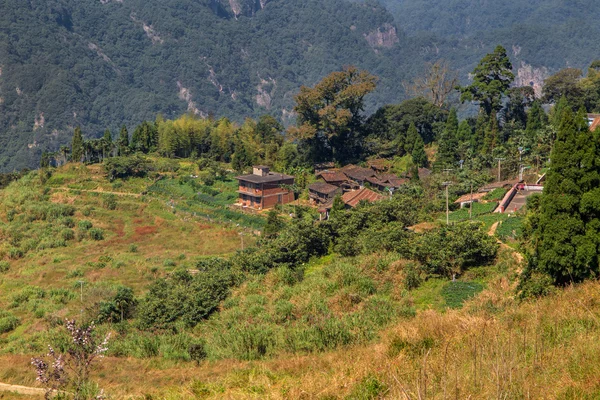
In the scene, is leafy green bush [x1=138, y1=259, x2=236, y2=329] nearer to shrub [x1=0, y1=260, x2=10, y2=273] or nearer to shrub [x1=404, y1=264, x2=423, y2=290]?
shrub [x1=404, y1=264, x2=423, y2=290]

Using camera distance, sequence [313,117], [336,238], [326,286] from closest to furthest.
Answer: [326,286] → [336,238] → [313,117]

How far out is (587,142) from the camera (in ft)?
50.2

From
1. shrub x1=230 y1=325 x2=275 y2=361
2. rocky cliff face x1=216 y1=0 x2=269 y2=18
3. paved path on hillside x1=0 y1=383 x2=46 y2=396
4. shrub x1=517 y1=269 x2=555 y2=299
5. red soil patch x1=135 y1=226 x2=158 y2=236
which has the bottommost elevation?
red soil patch x1=135 y1=226 x2=158 y2=236

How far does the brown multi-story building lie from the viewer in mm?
46188

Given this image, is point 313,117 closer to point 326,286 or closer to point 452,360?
point 326,286

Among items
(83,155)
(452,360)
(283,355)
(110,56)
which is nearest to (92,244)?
(83,155)

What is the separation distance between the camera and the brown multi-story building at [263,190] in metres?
46.2

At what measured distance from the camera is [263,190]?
46.2m

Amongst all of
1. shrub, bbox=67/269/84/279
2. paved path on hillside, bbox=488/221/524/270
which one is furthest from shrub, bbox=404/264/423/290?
shrub, bbox=67/269/84/279

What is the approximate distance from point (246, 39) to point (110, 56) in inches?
1609

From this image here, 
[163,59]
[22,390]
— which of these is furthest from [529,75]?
[22,390]

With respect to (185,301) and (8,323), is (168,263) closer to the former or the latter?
(8,323)

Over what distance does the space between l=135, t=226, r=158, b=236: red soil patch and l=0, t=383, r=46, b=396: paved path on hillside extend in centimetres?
3140

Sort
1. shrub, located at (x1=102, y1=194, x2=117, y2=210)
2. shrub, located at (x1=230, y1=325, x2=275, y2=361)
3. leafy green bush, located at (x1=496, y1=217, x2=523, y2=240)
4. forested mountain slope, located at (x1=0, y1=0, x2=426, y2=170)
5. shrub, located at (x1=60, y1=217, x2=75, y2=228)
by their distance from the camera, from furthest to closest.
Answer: forested mountain slope, located at (x1=0, y1=0, x2=426, y2=170)
shrub, located at (x1=102, y1=194, x2=117, y2=210)
shrub, located at (x1=60, y1=217, x2=75, y2=228)
leafy green bush, located at (x1=496, y1=217, x2=523, y2=240)
shrub, located at (x1=230, y1=325, x2=275, y2=361)
